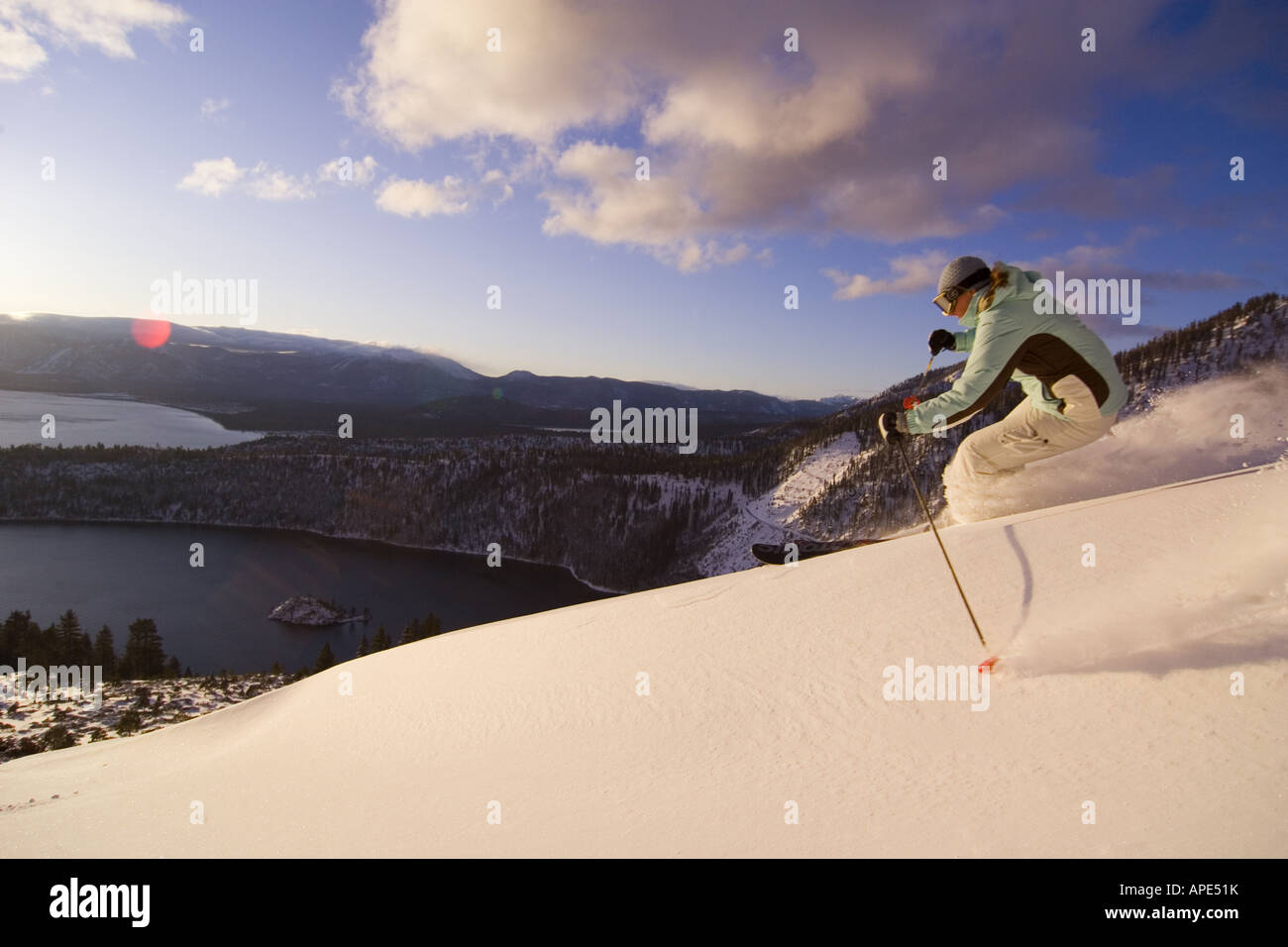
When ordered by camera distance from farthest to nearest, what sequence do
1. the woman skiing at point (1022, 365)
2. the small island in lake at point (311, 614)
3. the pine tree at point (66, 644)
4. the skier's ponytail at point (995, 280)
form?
1. the small island in lake at point (311, 614)
2. the pine tree at point (66, 644)
3. the skier's ponytail at point (995, 280)
4. the woman skiing at point (1022, 365)

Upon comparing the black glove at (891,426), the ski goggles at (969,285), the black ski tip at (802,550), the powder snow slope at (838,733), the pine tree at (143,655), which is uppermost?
the ski goggles at (969,285)

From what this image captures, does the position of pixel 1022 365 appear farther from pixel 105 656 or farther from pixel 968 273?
pixel 105 656

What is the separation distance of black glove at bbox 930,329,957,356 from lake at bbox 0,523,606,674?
316ft

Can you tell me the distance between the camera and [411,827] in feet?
11.6

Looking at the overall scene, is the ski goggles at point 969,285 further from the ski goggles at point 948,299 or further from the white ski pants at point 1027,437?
the white ski pants at point 1027,437

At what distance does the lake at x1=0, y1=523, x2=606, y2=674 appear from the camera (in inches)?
3777

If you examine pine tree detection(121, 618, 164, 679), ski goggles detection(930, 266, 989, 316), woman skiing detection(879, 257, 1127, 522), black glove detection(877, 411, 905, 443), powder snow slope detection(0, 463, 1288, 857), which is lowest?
pine tree detection(121, 618, 164, 679)

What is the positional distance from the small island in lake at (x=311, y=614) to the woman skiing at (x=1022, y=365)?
380 feet

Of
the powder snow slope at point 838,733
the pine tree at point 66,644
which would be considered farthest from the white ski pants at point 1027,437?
the pine tree at point 66,644

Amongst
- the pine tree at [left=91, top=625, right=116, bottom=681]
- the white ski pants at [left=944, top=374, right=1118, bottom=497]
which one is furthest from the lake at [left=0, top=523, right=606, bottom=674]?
the white ski pants at [left=944, top=374, right=1118, bottom=497]

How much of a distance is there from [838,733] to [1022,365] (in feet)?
15.6

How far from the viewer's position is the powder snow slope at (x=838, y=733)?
8.91ft

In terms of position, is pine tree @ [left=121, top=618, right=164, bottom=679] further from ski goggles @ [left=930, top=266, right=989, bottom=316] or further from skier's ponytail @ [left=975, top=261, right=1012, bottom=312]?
skier's ponytail @ [left=975, top=261, right=1012, bottom=312]
